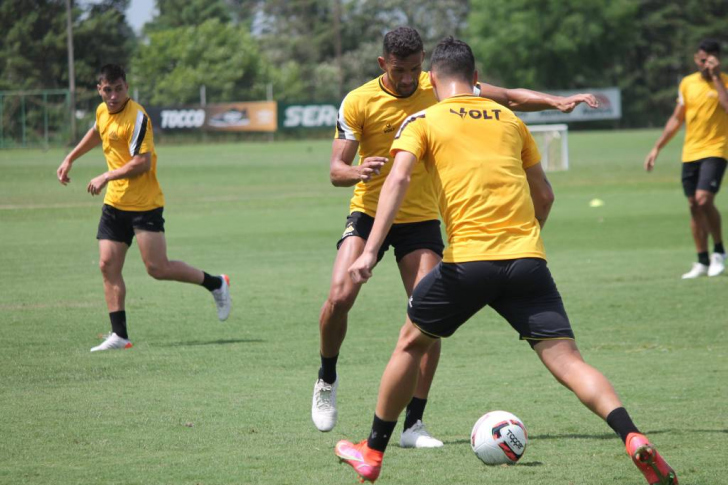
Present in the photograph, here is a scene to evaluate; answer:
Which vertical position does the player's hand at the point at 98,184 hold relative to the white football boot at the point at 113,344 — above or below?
above

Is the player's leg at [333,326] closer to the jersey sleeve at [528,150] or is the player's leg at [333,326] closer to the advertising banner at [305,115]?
the jersey sleeve at [528,150]

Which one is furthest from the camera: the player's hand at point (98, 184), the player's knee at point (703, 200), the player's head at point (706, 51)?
the player's knee at point (703, 200)

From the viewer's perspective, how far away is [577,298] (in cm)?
1176

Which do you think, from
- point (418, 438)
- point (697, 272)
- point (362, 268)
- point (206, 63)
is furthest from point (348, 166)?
point (206, 63)

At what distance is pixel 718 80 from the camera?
41.1 ft

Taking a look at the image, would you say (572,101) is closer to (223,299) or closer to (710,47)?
(223,299)

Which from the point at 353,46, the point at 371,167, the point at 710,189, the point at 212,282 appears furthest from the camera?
the point at 353,46

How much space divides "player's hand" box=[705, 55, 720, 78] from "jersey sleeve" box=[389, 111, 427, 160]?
320 inches

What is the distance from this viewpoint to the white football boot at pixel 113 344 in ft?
30.5

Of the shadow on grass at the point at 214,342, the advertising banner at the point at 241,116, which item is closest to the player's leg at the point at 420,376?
the shadow on grass at the point at 214,342

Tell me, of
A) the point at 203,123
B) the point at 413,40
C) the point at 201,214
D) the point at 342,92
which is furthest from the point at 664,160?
the point at 342,92

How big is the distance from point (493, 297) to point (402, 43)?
1880 millimetres

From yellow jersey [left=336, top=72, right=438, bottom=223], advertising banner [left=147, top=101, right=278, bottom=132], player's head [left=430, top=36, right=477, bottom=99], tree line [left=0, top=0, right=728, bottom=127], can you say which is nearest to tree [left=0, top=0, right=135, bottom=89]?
tree line [left=0, top=0, right=728, bottom=127]

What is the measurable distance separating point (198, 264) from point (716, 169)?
7.02 metres
